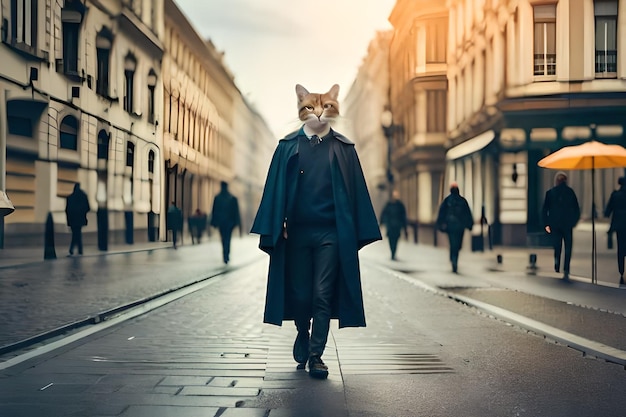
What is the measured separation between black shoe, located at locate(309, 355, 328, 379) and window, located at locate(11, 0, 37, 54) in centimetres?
913

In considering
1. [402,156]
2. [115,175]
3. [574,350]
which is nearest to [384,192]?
[402,156]

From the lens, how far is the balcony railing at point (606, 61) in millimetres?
22984

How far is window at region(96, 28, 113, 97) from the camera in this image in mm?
17078

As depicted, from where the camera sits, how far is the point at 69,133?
599 inches

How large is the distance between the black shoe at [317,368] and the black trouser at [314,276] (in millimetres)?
46

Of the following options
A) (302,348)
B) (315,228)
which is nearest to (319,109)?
(315,228)

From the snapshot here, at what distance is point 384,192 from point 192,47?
39.7 meters

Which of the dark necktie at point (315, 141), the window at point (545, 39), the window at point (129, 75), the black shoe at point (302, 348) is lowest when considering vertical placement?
the black shoe at point (302, 348)

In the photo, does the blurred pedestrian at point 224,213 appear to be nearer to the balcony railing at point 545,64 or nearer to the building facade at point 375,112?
the balcony railing at point 545,64

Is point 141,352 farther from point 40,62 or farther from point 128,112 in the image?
point 128,112

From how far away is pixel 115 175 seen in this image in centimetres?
1847

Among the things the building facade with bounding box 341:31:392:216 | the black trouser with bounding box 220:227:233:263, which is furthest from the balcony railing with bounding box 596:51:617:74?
the building facade with bounding box 341:31:392:216

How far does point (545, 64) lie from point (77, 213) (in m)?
14.6

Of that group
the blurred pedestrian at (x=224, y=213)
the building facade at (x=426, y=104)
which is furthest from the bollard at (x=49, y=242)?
the building facade at (x=426, y=104)
